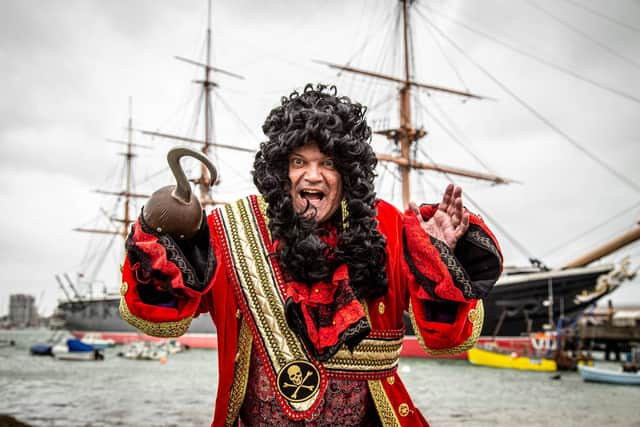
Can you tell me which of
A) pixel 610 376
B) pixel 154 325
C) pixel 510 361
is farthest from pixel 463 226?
pixel 510 361

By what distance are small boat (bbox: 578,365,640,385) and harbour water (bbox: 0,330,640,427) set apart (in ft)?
0.81

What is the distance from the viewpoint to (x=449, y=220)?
6.91ft

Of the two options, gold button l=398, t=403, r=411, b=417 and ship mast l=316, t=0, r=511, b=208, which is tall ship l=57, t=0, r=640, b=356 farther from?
gold button l=398, t=403, r=411, b=417

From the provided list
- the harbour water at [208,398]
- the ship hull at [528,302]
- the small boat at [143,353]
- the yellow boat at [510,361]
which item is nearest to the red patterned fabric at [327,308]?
the harbour water at [208,398]

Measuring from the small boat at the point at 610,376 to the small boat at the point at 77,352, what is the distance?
27086 mm

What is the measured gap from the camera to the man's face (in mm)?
2252

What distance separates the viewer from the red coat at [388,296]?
1.90 meters

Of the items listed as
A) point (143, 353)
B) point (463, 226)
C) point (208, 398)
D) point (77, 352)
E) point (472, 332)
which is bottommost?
point (143, 353)

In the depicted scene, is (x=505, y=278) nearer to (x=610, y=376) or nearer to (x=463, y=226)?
(x=610, y=376)

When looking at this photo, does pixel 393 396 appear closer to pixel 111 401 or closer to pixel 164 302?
pixel 164 302

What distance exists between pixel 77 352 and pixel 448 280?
38066 millimetres

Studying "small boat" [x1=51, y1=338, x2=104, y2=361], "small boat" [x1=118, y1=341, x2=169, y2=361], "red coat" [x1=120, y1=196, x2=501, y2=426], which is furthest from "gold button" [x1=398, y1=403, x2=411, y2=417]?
"small boat" [x1=51, y1=338, x2=104, y2=361]

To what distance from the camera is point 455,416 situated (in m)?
14.8

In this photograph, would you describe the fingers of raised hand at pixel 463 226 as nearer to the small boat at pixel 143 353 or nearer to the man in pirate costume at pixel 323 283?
the man in pirate costume at pixel 323 283
